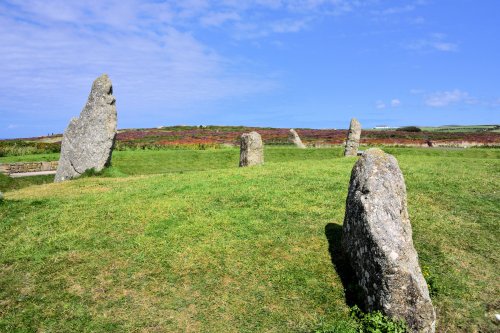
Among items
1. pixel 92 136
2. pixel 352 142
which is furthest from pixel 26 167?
pixel 352 142

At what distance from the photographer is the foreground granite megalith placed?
29.6 ft

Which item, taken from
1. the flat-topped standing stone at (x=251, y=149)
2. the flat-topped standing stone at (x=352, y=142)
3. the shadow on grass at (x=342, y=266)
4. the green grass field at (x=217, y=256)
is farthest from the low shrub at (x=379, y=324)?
the flat-topped standing stone at (x=352, y=142)

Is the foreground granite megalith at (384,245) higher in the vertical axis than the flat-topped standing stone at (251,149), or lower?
lower

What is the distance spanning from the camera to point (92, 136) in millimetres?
24953

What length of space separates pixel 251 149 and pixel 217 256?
14.9 metres

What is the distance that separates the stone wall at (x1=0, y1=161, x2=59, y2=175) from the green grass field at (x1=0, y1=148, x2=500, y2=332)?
53.8ft

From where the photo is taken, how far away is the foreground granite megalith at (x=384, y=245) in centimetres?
902

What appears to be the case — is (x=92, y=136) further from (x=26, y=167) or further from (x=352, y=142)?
(x=352, y=142)

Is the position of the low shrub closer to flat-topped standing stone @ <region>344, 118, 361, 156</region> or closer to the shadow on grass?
the shadow on grass

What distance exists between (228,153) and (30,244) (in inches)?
1021

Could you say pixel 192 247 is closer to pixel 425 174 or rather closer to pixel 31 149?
pixel 425 174

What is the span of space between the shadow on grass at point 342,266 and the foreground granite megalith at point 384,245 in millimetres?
226

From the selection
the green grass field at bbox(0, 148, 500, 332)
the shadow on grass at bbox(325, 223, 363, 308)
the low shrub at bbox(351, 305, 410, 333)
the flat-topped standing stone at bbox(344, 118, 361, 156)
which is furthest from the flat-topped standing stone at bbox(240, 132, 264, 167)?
the low shrub at bbox(351, 305, 410, 333)

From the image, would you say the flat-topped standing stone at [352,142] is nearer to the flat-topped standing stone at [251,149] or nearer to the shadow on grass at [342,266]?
the flat-topped standing stone at [251,149]
